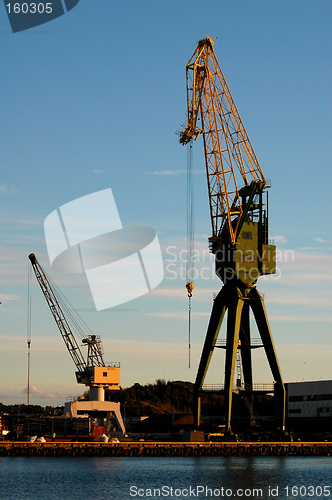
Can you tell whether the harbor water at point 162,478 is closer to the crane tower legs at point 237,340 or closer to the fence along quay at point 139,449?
the fence along quay at point 139,449

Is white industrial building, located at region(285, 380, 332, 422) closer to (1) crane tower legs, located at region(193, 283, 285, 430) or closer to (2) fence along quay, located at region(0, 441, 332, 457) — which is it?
(1) crane tower legs, located at region(193, 283, 285, 430)

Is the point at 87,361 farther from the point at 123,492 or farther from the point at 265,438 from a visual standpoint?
the point at 123,492

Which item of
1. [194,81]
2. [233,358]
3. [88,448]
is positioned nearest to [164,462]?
[88,448]

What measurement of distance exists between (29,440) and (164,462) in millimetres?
17376

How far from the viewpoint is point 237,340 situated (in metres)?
80.8

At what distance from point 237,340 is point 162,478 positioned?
993 inches

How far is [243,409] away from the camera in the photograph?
8519cm

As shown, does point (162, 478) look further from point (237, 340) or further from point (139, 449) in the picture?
point (237, 340)

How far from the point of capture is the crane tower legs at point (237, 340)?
80.2 metres

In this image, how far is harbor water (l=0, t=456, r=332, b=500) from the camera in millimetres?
50406

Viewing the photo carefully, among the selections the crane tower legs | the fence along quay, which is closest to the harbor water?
the fence along quay

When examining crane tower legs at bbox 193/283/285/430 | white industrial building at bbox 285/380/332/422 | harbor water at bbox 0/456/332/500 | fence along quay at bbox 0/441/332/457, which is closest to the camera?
harbor water at bbox 0/456/332/500

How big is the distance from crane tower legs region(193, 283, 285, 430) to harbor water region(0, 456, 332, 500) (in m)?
7.91

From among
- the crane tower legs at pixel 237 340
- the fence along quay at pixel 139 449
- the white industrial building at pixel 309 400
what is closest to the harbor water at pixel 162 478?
the fence along quay at pixel 139 449
